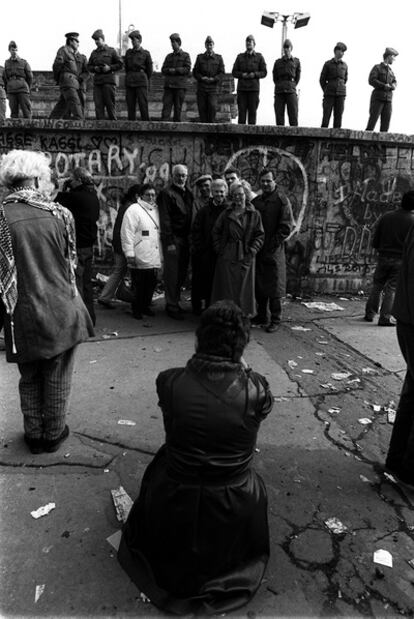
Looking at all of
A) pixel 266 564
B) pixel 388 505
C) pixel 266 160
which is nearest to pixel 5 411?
pixel 266 564

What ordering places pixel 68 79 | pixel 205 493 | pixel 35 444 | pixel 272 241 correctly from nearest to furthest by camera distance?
pixel 205 493 < pixel 35 444 < pixel 272 241 < pixel 68 79

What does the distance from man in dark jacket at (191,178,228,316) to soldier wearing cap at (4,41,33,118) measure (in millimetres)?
6067

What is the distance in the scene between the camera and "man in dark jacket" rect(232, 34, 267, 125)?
8.98m

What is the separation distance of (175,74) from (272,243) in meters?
4.81

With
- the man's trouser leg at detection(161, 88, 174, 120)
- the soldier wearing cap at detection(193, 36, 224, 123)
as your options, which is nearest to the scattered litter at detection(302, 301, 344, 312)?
the soldier wearing cap at detection(193, 36, 224, 123)

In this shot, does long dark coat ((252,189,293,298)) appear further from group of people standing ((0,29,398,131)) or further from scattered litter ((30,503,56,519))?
scattered litter ((30,503,56,519))

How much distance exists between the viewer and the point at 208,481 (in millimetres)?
2137

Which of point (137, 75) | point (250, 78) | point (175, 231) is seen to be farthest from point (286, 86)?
point (175, 231)

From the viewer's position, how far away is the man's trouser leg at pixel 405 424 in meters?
3.08

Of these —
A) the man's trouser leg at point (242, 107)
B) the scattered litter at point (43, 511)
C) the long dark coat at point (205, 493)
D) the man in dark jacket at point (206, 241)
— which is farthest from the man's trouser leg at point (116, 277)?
the long dark coat at point (205, 493)

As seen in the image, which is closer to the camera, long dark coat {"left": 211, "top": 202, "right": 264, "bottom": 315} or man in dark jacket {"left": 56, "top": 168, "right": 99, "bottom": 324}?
man in dark jacket {"left": 56, "top": 168, "right": 99, "bottom": 324}

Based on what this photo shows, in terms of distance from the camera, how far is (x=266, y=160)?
8.27m

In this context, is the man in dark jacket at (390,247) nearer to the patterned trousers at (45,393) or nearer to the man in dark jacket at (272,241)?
the man in dark jacket at (272,241)

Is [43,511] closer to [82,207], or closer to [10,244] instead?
[10,244]
